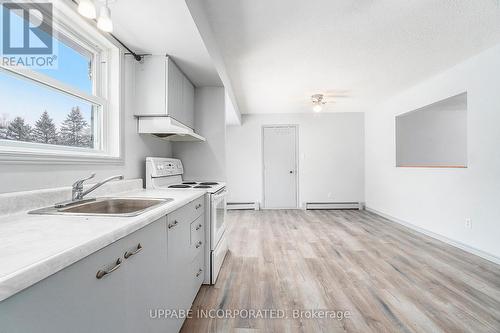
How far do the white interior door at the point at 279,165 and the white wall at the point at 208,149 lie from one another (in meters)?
2.94

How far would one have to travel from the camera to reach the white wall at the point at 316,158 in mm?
5746

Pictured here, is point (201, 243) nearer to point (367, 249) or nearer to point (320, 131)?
point (367, 249)

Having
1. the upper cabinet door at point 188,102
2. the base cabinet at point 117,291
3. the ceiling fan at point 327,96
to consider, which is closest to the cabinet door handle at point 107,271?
the base cabinet at point 117,291

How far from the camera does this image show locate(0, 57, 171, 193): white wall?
3.72 feet

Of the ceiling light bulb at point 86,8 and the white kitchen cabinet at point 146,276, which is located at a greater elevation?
the ceiling light bulb at point 86,8

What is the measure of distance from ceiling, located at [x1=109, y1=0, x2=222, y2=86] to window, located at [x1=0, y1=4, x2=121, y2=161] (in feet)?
0.77

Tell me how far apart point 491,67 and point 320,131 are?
130 inches

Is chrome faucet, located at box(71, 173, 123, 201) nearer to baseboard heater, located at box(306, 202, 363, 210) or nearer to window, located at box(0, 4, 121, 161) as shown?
window, located at box(0, 4, 121, 161)

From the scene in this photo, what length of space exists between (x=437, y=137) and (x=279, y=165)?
133 inches

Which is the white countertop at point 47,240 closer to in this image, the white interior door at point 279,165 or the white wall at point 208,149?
the white wall at point 208,149

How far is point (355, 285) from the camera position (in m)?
2.10

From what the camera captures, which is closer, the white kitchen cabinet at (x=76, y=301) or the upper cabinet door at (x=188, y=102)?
the white kitchen cabinet at (x=76, y=301)

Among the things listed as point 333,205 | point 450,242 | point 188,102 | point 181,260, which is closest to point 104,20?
point 181,260

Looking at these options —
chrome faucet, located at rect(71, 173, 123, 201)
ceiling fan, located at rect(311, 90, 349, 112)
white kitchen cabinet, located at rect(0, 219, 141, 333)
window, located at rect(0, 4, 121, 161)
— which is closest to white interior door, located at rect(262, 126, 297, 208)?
ceiling fan, located at rect(311, 90, 349, 112)
